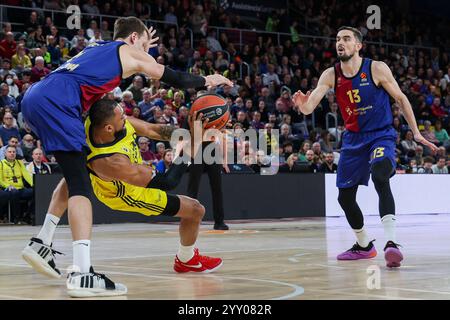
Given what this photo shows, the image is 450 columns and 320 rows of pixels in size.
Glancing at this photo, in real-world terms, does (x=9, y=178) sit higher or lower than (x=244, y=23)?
lower

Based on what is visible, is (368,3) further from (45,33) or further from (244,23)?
(45,33)

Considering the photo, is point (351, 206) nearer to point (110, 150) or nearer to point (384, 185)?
point (384, 185)

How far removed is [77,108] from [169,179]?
0.89 meters

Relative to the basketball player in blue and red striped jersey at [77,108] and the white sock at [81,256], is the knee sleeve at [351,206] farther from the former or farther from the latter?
the white sock at [81,256]

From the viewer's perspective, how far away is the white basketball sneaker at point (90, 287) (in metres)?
5.59

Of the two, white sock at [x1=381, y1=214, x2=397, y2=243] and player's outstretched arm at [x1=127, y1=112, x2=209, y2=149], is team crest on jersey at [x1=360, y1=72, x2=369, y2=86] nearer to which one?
white sock at [x1=381, y1=214, x2=397, y2=243]

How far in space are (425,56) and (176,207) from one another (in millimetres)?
24109

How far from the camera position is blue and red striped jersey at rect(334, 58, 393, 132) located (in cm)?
831

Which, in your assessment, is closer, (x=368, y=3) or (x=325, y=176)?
(x=325, y=176)

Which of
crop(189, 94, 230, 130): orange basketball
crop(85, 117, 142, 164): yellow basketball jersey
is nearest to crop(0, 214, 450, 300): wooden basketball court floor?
crop(85, 117, 142, 164): yellow basketball jersey

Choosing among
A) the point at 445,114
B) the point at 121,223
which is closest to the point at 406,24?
the point at 445,114

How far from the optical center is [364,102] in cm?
835

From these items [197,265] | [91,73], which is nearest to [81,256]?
[91,73]
